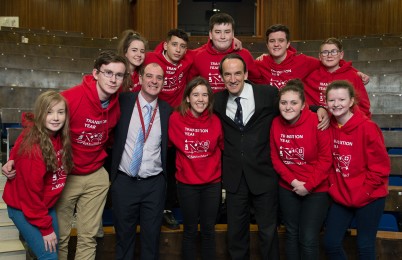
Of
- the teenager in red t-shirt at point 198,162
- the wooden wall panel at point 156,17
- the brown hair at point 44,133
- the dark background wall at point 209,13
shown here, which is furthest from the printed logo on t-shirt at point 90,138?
the dark background wall at point 209,13

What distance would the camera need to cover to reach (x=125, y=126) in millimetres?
2031

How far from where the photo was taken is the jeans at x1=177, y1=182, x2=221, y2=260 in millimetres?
2078

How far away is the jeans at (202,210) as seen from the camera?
2078 mm

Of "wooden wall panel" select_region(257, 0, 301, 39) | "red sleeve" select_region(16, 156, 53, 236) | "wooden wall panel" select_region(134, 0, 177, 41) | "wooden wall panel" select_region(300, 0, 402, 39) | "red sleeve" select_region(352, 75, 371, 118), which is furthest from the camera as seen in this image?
"wooden wall panel" select_region(300, 0, 402, 39)

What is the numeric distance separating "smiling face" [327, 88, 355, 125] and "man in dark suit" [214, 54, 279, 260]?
26 cm

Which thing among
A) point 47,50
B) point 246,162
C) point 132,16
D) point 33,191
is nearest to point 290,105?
point 246,162

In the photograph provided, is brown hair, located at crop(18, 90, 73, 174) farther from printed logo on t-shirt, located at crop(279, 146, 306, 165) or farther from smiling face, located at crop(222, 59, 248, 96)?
printed logo on t-shirt, located at crop(279, 146, 306, 165)

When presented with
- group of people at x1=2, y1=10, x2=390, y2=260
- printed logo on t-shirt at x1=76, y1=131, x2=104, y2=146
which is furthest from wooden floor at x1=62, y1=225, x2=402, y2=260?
printed logo on t-shirt at x1=76, y1=131, x2=104, y2=146

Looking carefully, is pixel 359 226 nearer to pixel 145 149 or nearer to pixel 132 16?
pixel 145 149

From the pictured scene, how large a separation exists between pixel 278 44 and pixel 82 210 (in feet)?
4.21

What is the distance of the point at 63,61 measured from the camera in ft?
18.0

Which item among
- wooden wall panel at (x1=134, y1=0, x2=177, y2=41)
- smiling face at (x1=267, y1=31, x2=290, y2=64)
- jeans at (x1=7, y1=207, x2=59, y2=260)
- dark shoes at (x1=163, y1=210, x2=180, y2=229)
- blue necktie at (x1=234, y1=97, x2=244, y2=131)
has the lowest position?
dark shoes at (x1=163, y1=210, x2=180, y2=229)

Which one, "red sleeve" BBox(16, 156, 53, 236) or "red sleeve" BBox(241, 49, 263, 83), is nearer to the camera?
"red sleeve" BBox(16, 156, 53, 236)

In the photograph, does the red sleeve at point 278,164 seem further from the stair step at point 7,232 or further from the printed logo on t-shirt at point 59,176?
the stair step at point 7,232
